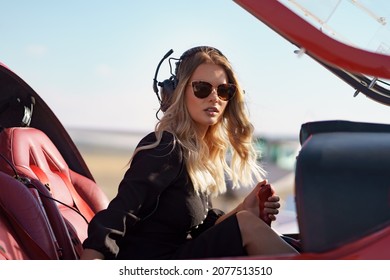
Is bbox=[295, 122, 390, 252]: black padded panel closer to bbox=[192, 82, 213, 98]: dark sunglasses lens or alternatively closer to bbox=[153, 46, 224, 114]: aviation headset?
bbox=[192, 82, 213, 98]: dark sunglasses lens

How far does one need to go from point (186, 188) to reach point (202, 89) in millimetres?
251

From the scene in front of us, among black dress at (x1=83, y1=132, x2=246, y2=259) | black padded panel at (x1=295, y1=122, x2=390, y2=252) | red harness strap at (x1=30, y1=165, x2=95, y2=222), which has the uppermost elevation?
black padded panel at (x1=295, y1=122, x2=390, y2=252)

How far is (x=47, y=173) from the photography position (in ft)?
7.02

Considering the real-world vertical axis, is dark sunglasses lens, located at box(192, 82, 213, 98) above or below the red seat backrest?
above

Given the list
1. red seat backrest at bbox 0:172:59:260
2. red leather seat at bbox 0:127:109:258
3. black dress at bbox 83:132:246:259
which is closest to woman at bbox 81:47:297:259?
black dress at bbox 83:132:246:259

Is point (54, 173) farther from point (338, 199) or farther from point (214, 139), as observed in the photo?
point (338, 199)

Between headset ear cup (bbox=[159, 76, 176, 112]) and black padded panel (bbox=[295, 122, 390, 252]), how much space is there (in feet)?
1.64

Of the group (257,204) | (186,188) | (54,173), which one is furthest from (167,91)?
(54,173)

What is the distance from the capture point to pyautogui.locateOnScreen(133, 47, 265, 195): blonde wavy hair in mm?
1594

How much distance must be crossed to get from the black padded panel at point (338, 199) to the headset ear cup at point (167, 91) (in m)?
0.50

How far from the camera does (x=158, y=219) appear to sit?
1.59 m

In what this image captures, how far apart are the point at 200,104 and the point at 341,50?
1.65ft
